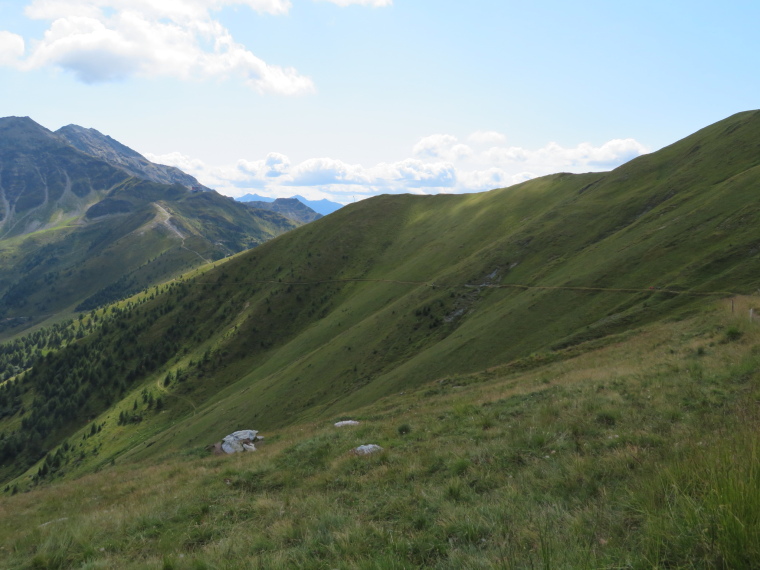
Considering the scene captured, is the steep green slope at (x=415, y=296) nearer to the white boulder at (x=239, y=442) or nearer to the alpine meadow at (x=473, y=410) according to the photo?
the alpine meadow at (x=473, y=410)

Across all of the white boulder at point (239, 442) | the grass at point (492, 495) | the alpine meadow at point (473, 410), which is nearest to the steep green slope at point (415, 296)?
the alpine meadow at point (473, 410)

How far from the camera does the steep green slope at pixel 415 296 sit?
47.0 metres

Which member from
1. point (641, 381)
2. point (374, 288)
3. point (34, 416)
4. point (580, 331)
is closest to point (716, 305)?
point (580, 331)

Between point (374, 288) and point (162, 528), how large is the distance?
3820 inches

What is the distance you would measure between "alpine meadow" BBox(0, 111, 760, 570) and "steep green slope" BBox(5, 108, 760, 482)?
56cm

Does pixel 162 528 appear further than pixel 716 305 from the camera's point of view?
No

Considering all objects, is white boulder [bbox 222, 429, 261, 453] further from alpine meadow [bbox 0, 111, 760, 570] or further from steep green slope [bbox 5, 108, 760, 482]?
steep green slope [bbox 5, 108, 760, 482]

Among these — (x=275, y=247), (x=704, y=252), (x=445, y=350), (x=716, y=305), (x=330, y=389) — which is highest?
(x=275, y=247)

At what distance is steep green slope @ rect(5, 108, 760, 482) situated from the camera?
4703cm

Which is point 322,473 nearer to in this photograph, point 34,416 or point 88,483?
point 88,483

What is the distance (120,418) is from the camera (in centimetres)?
11231

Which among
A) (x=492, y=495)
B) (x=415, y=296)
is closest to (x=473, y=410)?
(x=492, y=495)

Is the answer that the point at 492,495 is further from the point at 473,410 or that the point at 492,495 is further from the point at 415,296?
the point at 415,296

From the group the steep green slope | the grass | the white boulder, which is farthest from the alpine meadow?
the white boulder
